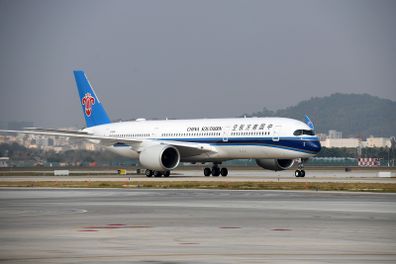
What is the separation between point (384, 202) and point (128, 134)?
46.4 meters

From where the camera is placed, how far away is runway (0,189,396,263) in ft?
59.7

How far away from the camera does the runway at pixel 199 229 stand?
18.2 m

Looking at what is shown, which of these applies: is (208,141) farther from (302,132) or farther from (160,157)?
(302,132)

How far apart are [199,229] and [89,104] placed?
62672mm

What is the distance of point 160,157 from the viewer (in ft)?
229

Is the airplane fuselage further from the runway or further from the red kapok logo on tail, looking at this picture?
the runway

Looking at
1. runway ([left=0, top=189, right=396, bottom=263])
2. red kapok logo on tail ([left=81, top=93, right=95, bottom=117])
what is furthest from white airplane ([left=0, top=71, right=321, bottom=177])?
runway ([left=0, top=189, right=396, bottom=263])

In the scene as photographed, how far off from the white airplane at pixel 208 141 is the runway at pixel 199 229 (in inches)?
1078

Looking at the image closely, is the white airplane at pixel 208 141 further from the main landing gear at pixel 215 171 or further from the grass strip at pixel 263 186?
the grass strip at pixel 263 186

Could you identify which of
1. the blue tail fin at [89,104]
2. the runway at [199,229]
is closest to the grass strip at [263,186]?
the runway at [199,229]

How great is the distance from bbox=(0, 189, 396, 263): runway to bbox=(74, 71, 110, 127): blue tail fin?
4572 centimetres

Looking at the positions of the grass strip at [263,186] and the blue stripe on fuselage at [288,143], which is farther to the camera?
the blue stripe on fuselage at [288,143]

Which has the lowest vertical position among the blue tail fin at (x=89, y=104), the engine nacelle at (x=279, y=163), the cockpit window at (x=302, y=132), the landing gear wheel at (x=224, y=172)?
the landing gear wheel at (x=224, y=172)

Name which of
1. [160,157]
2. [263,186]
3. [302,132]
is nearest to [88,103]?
[160,157]
